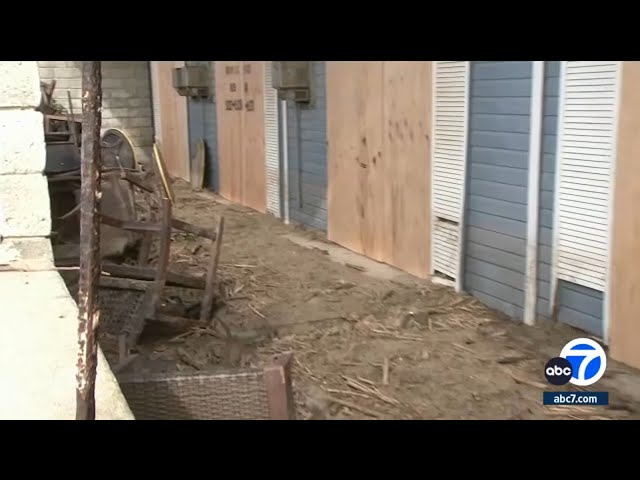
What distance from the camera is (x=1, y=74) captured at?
3873 millimetres

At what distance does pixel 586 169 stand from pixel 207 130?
8.58 metres

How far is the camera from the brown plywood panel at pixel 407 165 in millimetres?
6027

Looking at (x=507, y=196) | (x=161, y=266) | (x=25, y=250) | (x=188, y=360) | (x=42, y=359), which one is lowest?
(x=188, y=360)

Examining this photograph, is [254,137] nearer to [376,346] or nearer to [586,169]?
[376,346]

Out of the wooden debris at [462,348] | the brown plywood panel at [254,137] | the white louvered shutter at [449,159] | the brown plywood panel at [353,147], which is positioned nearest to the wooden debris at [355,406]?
the wooden debris at [462,348]

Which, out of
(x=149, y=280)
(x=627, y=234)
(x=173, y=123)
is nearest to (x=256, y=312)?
(x=149, y=280)

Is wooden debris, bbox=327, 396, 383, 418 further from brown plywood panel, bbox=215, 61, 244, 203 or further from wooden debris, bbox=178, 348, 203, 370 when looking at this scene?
brown plywood panel, bbox=215, 61, 244, 203

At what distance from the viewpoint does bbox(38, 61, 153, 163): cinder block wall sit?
15.2 m

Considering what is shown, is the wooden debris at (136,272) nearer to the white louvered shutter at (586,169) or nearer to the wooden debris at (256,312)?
the wooden debris at (256,312)

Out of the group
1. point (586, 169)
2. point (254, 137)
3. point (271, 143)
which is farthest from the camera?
point (254, 137)

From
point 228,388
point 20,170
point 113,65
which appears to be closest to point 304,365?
point 228,388

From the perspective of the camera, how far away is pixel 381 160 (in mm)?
6723
